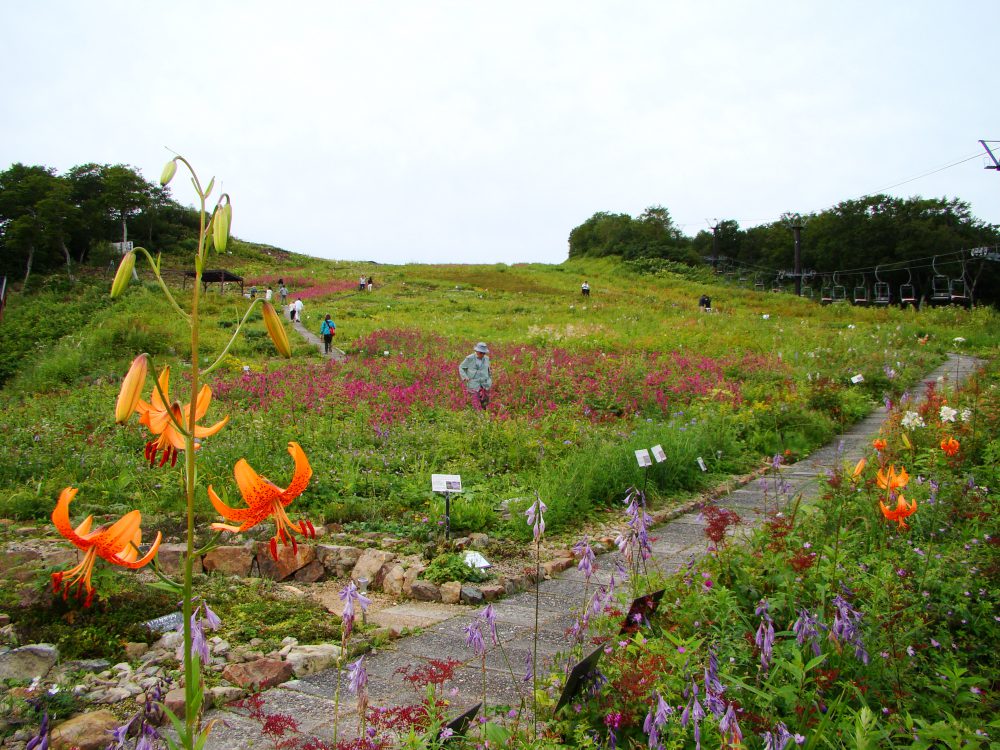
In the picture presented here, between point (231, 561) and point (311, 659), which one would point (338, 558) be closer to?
point (231, 561)

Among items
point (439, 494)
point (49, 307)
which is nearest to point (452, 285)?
point (49, 307)

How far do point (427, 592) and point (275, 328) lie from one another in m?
3.73

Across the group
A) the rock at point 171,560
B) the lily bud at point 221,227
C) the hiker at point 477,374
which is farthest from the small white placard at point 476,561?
the hiker at point 477,374

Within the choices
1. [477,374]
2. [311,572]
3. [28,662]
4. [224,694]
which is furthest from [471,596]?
[477,374]

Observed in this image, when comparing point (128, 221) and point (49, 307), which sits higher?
point (128, 221)

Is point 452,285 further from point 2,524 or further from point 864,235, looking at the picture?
point 2,524

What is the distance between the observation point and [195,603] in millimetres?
4211

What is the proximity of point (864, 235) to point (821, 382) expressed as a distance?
44528 mm

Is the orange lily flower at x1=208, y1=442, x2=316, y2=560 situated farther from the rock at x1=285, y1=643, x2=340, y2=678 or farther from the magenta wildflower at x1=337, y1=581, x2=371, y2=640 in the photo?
the rock at x1=285, y1=643, x2=340, y2=678

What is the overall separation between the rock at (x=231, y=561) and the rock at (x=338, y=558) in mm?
545

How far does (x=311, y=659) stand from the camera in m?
3.70

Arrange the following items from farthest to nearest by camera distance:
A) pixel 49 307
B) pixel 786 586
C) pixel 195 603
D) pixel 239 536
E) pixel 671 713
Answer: pixel 49 307 < pixel 239 536 < pixel 195 603 < pixel 786 586 < pixel 671 713

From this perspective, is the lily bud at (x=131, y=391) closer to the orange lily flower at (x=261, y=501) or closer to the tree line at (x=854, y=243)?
the orange lily flower at (x=261, y=501)

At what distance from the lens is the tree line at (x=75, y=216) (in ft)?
130
